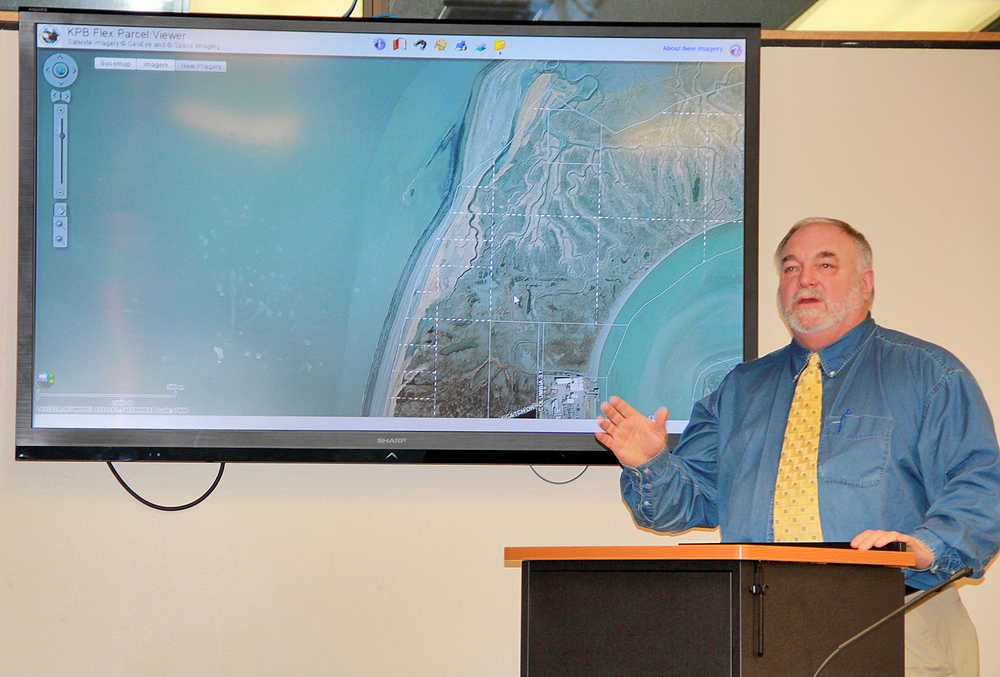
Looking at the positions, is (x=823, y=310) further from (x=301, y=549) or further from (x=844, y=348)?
(x=301, y=549)

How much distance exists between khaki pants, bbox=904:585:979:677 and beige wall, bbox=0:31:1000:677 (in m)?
0.91

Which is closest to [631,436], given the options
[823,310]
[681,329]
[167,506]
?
[823,310]

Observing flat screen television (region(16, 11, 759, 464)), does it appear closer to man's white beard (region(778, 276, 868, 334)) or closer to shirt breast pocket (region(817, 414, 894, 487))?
man's white beard (region(778, 276, 868, 334))

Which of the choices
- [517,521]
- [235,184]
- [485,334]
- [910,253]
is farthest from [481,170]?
[910,253]

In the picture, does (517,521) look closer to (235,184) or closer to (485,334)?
(485,334)

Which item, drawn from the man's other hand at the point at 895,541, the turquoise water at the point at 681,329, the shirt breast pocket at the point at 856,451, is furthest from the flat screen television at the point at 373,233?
the man's other hand at the point at 895,541

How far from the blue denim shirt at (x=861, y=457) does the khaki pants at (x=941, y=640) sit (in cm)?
12

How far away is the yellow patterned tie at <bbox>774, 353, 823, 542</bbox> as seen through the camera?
96.0 inches

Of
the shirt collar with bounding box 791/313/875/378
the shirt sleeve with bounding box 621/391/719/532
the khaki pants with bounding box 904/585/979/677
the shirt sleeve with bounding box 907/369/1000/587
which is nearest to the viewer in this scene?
the shirt sleeve with bounding box 907/369/1000/587

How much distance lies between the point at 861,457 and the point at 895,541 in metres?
0.55

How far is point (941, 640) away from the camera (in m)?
2.28

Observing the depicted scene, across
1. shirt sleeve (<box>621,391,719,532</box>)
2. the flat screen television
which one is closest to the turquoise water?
the flat screen television

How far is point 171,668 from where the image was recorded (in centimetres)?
306

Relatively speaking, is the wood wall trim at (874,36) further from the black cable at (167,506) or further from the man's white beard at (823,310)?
the black cable at (167,506)
